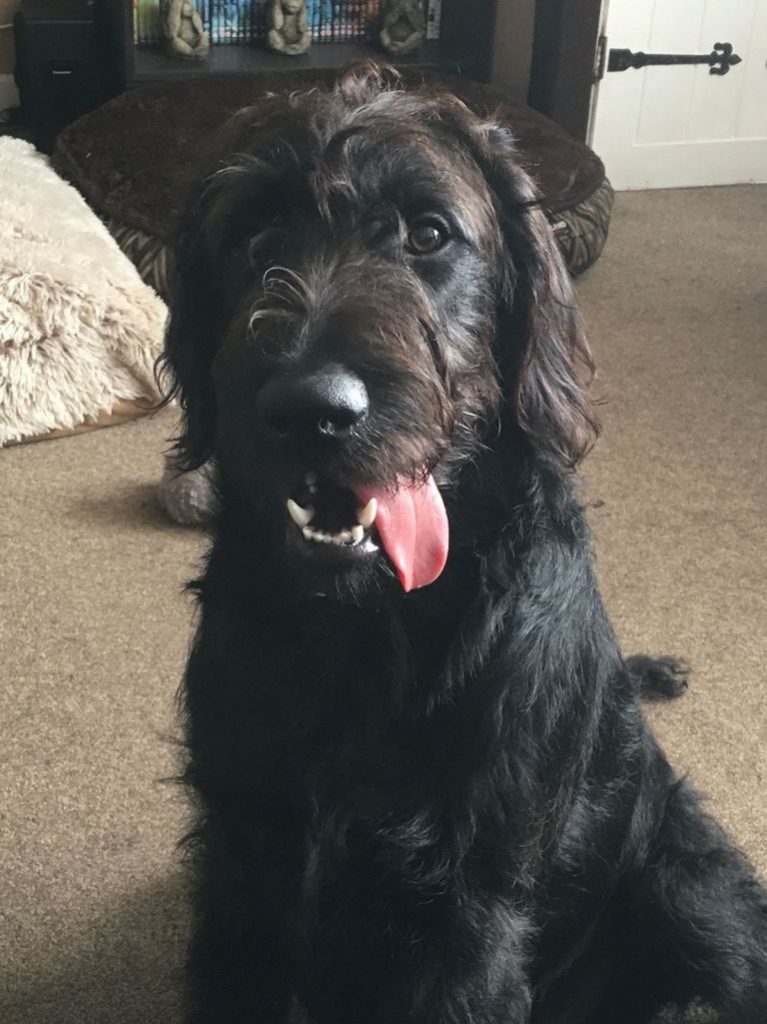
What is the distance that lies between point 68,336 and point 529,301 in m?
1.46

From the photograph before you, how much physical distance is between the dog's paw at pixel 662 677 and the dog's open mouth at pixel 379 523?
0.84m

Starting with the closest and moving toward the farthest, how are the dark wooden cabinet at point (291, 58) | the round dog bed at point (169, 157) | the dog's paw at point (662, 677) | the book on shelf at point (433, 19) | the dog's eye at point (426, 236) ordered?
the dog's eye at point (426, 236) → the dog's paw at point (662, 677) → the round dog bed at point (169, 157) → the dark wooden cabinet at point (291, 58) → the book on shelf at point (433, 19)

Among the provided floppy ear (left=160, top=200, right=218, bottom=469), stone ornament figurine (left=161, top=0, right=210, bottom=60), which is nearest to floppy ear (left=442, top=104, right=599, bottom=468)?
floppy ear (left=160, top=200, right=218, bottom=469)

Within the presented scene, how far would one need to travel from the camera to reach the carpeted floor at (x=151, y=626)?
5.02 feet

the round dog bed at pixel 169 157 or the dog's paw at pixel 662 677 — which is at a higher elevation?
the round dog bed at pixel 169 157

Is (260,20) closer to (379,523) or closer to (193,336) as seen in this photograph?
(193,336)

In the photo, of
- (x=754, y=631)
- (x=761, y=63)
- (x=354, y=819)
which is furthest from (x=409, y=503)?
(x=761, y=63)

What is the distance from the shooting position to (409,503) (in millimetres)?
1072

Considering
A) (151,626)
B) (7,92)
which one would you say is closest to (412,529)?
(151,626)

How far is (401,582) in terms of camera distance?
1.04m

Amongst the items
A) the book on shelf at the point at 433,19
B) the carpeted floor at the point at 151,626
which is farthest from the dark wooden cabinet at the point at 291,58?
the carpeted floor at the point at 151,626

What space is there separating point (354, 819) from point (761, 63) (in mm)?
3349

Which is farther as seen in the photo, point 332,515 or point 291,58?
point 291,58

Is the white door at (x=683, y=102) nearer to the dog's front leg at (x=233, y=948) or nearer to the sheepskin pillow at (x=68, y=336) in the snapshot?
the sheepskin pillow at (x=68, y=336)
